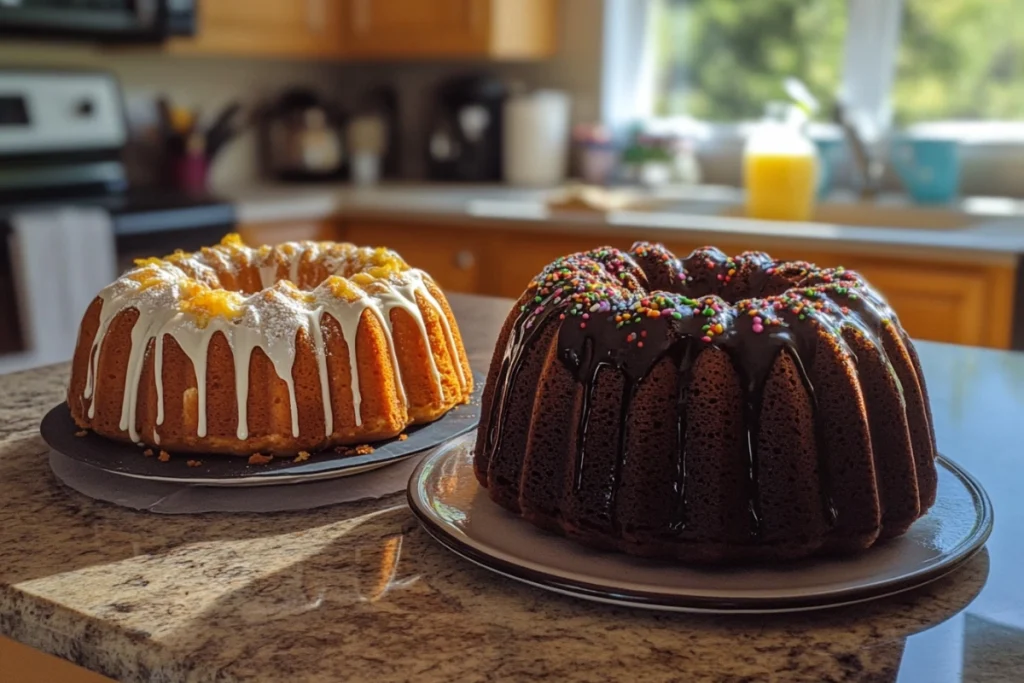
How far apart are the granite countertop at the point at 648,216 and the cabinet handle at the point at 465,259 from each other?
0.09 m

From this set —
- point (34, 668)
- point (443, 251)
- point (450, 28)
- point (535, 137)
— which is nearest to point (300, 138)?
point (450, 28)

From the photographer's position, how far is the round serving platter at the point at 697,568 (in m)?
0.68

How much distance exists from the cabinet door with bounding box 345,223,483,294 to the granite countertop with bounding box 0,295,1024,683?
7.30 ft

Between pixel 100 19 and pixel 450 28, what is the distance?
114 cm

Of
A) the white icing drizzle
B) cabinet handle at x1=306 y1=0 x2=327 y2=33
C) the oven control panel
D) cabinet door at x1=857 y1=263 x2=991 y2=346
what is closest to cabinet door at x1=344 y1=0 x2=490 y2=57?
cabinet handle at x1=306 y1=0 x2=327 y2=33

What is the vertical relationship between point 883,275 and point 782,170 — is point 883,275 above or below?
below

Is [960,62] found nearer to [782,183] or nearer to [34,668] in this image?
[782,183]

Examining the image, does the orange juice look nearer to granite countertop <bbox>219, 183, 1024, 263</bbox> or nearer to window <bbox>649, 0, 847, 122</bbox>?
granite countertop <bbox>219, 183, 1024, 263</bbox>

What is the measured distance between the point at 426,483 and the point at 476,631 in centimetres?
20

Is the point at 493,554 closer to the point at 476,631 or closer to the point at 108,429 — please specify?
the point at 476,631

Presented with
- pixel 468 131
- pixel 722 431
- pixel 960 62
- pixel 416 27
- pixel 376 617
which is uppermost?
pixel 416 27

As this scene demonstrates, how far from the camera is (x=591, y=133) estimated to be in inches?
144

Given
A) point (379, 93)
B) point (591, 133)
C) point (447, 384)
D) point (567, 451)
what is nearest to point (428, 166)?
point (379, 93)

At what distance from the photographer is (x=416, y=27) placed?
11.8ft
